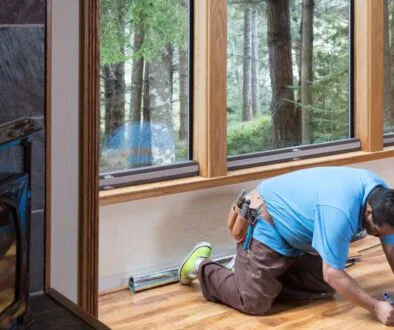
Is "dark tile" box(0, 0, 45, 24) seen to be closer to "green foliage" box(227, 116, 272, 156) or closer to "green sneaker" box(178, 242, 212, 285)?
"green sneaker" box(178, 242, 212, 285)

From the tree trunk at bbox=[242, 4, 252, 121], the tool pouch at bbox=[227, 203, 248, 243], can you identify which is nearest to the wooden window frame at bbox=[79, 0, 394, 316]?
the tree trunk at bbox=[242, 4, 252, 121]

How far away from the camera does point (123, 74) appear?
3904 millimetres

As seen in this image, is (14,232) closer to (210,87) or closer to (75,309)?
(75,309)

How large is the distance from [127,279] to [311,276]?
0.99m

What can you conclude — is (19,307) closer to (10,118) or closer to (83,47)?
(10,118)

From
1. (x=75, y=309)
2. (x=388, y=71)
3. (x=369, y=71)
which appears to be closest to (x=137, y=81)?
(x=369, y=71)

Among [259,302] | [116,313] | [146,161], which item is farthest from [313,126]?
[116,313]

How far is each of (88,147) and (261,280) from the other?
1.49 metres

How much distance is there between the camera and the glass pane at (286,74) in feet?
14.5

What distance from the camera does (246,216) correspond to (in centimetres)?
353

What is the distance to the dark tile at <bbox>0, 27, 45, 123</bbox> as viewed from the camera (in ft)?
6.64

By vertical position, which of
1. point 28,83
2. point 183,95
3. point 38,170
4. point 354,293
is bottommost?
point 354,293

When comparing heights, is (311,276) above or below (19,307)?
below

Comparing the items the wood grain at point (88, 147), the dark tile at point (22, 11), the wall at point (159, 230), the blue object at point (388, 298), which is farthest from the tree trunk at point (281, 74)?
the dark tile at point (22, 11)
